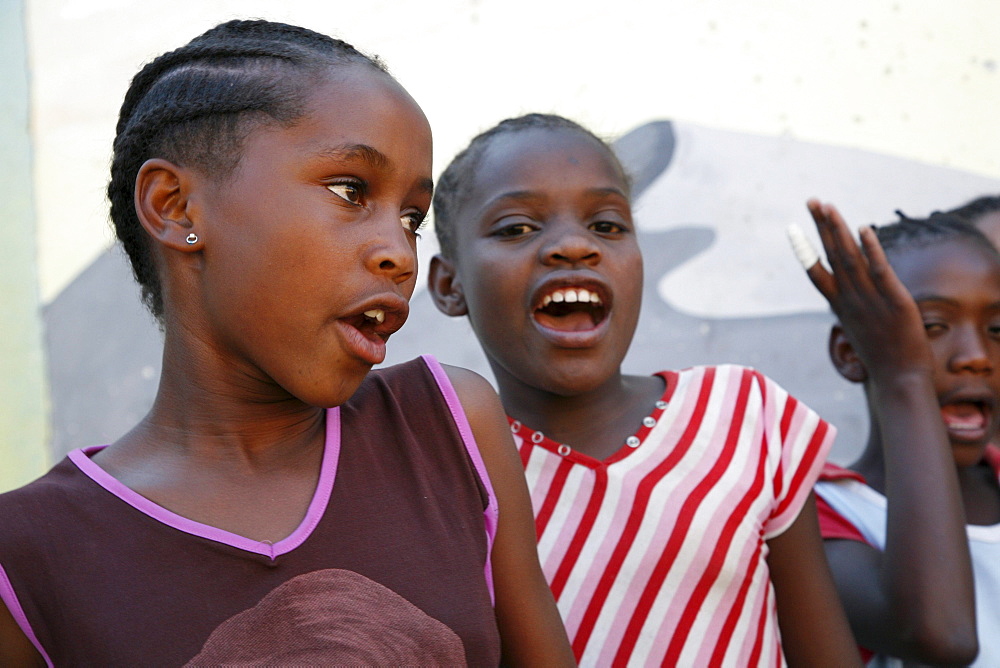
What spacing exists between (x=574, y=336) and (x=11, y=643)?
1.03 m

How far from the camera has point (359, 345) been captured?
Result: 1186mm

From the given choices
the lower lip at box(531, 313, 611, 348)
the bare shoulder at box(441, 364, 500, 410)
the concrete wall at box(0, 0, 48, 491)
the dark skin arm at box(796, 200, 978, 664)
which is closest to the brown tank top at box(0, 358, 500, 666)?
the bare shoulder at box(441, 364, 500, 410)

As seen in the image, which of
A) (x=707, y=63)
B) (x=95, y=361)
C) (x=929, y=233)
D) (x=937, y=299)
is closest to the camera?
(x=937, y=299)

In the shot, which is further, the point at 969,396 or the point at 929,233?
the point at 929,233

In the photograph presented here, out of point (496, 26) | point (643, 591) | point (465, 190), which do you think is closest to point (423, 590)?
point (643, 591)

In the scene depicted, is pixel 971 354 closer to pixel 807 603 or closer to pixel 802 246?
pixel 802 246

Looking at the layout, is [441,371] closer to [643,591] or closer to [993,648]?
[643,591]

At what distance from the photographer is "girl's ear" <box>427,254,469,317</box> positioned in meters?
1.99

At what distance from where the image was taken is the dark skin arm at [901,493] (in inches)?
68.8

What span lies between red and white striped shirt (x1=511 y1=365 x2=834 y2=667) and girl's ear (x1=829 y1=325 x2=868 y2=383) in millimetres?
469

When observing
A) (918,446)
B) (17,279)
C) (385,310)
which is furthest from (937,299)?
(17,279)

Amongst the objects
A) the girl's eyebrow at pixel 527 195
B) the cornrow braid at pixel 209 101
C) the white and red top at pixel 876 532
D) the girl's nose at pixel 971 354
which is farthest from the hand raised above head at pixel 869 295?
the cornrow braid at pixel 209 101

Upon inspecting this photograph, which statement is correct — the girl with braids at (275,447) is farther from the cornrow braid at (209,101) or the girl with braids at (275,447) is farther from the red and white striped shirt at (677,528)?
the red and white striped shirt at (677,528)

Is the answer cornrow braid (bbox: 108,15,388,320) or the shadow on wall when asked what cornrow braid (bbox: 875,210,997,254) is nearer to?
the shadow on wall
